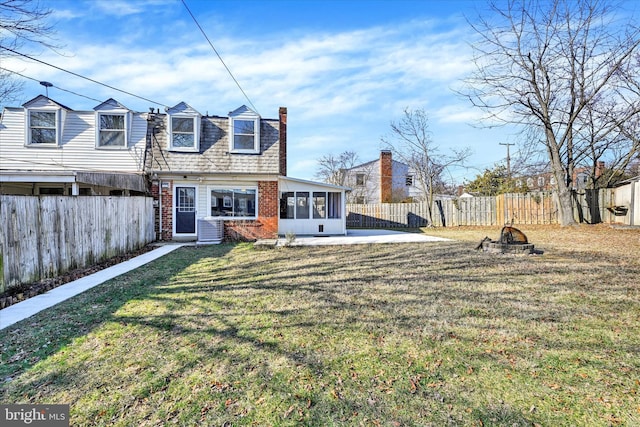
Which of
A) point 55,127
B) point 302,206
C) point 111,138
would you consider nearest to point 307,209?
Result: point 302,206

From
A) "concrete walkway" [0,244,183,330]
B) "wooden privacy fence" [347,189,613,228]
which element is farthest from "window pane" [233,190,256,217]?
"wooden privacy fence" [347,189,613,228]

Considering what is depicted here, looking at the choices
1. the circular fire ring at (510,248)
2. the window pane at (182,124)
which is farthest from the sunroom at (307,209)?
the circular fire ring at (510,248)

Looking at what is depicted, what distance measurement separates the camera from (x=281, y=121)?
1498 centimetres

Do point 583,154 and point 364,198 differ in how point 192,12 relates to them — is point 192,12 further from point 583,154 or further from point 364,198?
point 364,198

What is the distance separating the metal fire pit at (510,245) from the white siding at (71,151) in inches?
498

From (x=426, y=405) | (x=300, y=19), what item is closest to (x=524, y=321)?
(x=426, y=405)

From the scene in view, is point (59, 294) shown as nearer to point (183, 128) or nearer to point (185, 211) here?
point (185, 211)

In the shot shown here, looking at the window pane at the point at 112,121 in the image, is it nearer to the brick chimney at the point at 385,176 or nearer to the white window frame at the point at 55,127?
the white window frame at the point at 55,127

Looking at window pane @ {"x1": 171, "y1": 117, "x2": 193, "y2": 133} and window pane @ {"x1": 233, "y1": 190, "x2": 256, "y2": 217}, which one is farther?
window pane @ {"x1": 233, "y1": 190, "x2": 256, "y2": 217}

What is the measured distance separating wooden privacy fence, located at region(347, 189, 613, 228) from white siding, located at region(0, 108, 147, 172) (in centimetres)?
1394

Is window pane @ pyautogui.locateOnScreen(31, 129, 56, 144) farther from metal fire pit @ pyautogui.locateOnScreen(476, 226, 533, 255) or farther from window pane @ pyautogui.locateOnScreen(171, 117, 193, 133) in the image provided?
metal fire pit @ pyautogui.locateOnScreen(476, 226, 533, 255)

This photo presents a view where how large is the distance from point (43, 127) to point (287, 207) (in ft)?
32.9

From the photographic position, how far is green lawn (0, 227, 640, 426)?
7.47 feet

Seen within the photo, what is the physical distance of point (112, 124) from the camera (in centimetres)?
1309
